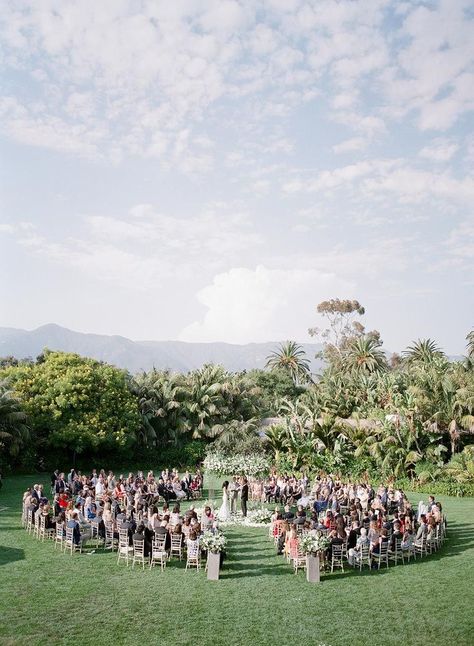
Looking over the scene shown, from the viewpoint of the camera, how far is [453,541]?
20.0m

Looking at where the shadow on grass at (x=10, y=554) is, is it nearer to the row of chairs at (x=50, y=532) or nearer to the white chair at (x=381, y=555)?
the row of chairs at (x=50, y=532)

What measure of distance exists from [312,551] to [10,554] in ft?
30.1

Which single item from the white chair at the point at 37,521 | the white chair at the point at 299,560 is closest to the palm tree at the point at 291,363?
the white chair at the point at 37,521

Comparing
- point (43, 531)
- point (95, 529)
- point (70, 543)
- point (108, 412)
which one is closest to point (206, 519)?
point (95, 529)

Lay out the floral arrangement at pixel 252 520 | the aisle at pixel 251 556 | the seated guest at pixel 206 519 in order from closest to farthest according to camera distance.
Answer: the aisle at pixel 251 556 < the seated guest at pixel 206 519 < the floral arrangement at pixel 252 520

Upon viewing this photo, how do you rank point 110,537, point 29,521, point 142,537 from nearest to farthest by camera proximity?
1. point 142,537
2. point 110,537
3. point 29,521

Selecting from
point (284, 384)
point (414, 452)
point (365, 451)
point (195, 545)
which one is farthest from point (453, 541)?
point (284, 384)

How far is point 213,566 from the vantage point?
15898 millimetres

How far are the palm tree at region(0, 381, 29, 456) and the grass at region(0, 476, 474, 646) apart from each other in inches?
542

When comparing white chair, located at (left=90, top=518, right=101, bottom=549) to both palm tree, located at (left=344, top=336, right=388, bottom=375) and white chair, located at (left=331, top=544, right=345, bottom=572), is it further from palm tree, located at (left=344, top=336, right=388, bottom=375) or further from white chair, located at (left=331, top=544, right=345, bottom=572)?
palm tree, located at (left=344, top=336, right=388, bottom=375)

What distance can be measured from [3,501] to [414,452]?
21389 millimetres

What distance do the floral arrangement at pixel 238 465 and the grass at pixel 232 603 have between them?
14.1 metres

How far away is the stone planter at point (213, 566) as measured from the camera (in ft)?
51.9

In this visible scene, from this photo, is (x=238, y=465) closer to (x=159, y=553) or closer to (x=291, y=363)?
(x=159, y=553)
